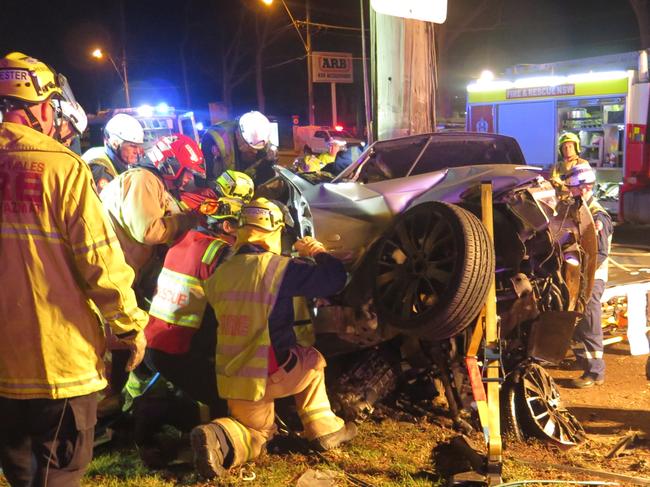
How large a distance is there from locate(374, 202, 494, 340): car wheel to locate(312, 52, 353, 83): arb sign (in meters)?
25.3

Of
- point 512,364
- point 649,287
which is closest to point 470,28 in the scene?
point 649,287

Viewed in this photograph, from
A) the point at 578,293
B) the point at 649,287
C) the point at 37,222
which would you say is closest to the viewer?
the point at 37,222

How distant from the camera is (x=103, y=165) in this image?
5758 mm

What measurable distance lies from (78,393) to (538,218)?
106 inches

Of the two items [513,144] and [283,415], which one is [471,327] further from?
[513,144]

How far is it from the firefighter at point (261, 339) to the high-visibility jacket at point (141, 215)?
754 mm

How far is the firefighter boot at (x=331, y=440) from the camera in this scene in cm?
395

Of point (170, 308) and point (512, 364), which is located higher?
point (170, 308)

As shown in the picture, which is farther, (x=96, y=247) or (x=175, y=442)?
(x=175, y=442)

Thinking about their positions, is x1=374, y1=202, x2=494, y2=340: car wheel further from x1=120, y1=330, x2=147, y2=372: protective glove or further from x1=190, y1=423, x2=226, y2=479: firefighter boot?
x1=120, y1=330, x2=147, y2=372: protective glove

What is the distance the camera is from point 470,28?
2712 centimetres

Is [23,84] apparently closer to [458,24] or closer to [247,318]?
[247,318]

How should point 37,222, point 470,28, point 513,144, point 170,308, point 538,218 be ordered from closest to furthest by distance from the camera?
point 37,222 → point 538,218 → point 170,308 → point 513,144 → point 470,28

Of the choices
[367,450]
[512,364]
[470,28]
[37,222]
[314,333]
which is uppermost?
[470,28]
